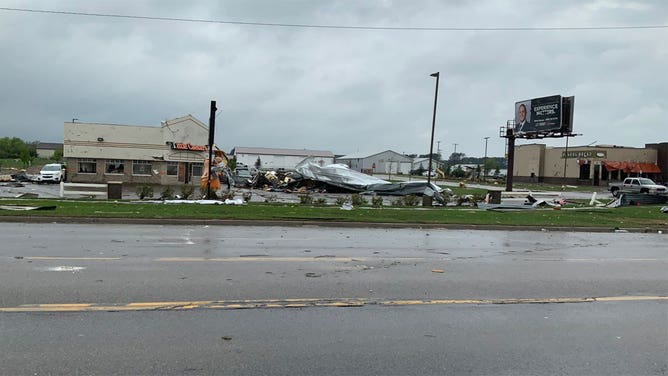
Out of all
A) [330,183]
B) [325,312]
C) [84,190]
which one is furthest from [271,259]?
[330,183]

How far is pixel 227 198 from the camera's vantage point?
26266mm

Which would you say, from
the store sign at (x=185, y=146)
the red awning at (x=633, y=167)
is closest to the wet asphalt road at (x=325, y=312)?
the store sign at (x=185, y=146)

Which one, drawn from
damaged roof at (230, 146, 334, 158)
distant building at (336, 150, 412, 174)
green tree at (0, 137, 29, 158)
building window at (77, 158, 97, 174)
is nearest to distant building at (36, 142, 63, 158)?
green tree at (0, 137, 29, 158)

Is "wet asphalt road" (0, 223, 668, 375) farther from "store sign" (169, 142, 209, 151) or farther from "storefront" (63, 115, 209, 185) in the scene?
"storefront" (63, 115, 209, 185)

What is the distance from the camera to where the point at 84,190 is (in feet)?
86.3

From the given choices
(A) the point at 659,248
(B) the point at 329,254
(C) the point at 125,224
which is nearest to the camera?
(B) the point at 329,254

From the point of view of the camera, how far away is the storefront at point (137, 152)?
5006cm

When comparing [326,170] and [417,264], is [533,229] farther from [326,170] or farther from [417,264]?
[326,170]

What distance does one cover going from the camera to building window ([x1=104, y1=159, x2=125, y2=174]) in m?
51.0

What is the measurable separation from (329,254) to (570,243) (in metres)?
7.25

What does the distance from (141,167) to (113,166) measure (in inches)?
100.0

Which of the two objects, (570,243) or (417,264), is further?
(570,243)

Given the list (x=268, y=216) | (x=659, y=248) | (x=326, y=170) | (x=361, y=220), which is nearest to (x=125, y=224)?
(x=268, y=216)

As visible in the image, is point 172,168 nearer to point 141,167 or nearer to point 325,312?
point 141,167
